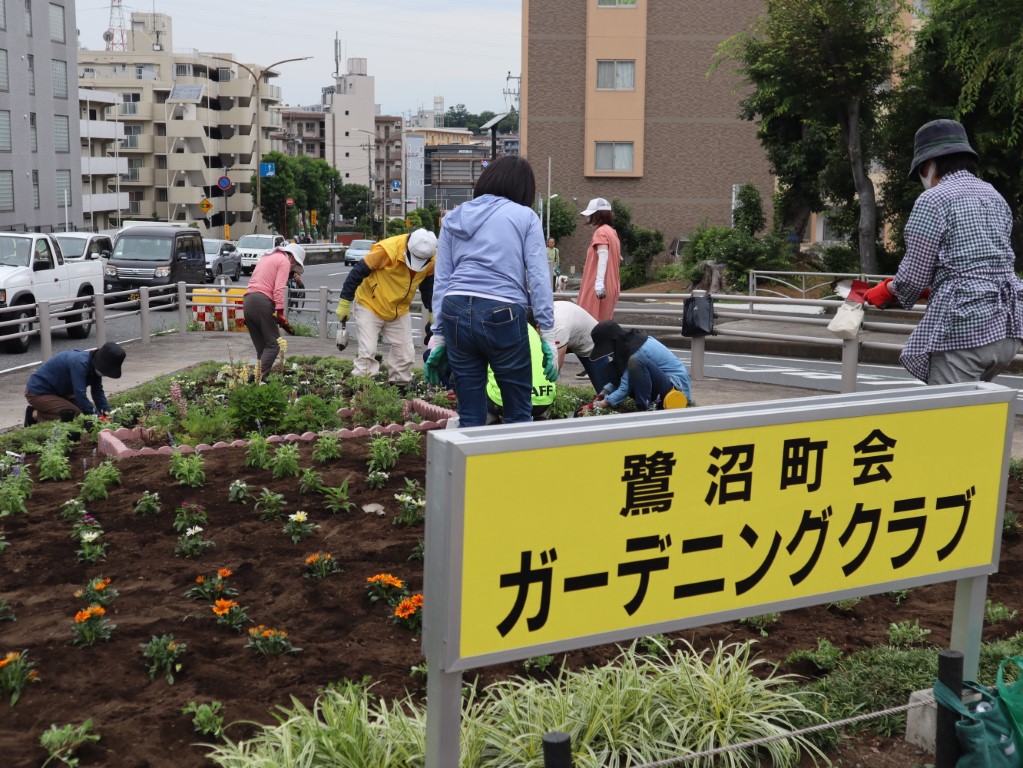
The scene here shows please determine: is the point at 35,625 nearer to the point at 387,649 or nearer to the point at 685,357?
→ the point at 387,649

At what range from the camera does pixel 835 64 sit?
89.6ft

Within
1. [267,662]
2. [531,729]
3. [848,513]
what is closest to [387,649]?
[267,662]

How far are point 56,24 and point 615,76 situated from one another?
30.4m

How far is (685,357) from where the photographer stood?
17453mm

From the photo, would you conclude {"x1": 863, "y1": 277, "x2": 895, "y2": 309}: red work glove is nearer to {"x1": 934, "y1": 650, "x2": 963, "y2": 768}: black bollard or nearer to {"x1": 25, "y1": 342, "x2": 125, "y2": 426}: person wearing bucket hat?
{"x1": 934, "y1": 650, "x2": 963, "y2": 768}: black bollard

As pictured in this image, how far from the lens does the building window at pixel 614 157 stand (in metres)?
48.8

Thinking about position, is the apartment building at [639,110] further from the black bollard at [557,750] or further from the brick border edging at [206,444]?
the black bollard at [557,750]

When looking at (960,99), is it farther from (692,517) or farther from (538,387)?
(692,517)

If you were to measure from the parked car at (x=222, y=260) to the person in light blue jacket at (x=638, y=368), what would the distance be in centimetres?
2589

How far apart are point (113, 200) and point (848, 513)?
79200 millimetres

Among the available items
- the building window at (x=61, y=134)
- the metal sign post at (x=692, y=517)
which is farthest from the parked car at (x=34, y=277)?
the building window at (x=61, y=134)

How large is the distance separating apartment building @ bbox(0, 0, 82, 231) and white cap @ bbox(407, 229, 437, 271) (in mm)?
48404

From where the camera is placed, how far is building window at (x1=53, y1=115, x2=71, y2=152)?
60750 mm

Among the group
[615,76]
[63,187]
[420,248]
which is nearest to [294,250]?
[420,248]
